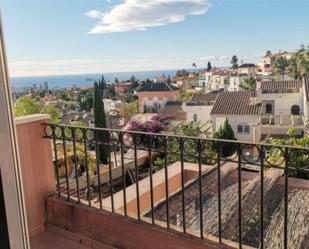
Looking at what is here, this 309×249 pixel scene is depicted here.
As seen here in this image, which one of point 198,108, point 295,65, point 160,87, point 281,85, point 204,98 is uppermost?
point 295,65

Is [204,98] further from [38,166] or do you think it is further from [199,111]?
[38,166]

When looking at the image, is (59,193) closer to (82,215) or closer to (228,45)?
(82,215)

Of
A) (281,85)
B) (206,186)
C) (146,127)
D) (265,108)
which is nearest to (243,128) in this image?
(265,108)

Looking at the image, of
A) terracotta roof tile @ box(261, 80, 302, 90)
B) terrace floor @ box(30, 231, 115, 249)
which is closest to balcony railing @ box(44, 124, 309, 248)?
terrace floor @ box(30, 231, 115, 249)

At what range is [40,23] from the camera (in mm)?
1622

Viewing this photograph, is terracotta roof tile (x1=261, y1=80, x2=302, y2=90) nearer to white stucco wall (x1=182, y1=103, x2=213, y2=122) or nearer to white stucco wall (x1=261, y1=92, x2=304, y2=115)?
white stucco wall (x1=261, y1=92, x2=304, y2=115)

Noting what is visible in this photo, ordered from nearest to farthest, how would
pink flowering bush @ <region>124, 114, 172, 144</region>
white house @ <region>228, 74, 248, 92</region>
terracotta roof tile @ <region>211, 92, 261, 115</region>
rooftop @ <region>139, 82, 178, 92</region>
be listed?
pink flowering bush @ <region>124, 114, 172, 144</region>
terracotta roof tile @ <region>211, 92, 261, 115</region>
rooftop @ <region>139, 82, 178, 92</region>
white house @ <region>228, 74, 248, 92</region>

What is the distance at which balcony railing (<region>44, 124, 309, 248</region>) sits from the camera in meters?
1.58

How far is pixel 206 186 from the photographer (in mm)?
3150

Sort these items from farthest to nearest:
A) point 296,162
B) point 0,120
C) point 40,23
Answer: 1. point 40,23
2. point 296,162
3. point 0,120

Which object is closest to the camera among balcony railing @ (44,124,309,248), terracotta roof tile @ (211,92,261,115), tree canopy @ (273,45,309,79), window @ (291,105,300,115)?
balcony railing @ (44,124,309,248)

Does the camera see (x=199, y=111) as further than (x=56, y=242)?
Yes

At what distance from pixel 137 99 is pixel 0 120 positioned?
49.3 feet

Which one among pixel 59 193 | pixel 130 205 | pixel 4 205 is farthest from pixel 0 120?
pixel 130 205
